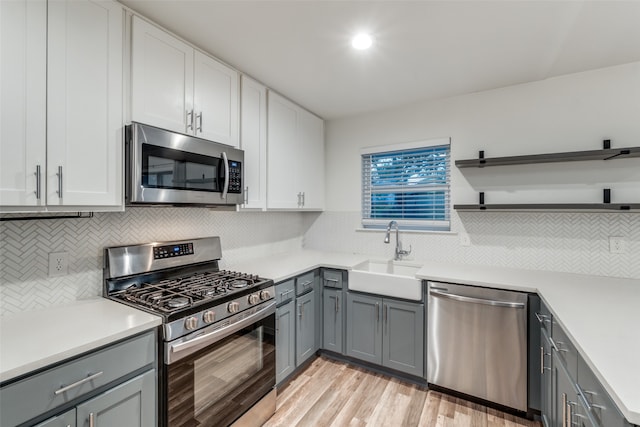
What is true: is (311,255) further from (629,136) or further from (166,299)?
(629,136)

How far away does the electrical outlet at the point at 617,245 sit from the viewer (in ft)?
6.84

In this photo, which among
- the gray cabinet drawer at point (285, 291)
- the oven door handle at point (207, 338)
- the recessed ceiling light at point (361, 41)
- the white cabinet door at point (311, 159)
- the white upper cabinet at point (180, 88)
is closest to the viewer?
the oven door handle at point (207, 338)

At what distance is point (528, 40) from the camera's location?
1800 millimetres

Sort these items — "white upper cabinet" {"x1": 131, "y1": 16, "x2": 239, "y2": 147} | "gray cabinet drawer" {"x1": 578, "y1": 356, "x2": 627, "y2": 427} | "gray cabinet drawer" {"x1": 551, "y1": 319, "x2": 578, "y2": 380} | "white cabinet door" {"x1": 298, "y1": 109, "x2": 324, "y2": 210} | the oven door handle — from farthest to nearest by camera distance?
"white cabinet door" {"x1": 298, "y1": 109, "x2": 324, "y2": 210} → "white upper cabinet" {"x1": 131, "y1": 16, "x2": 239, "y2": 147} → the oven door handle → "gray cabinet drawer" {"x1": 551, "y1": 319, "x2": 578, "y2": 380} → "gray cabinet drawer" {"x1": 578, "y1": 356, "x2": 627, "y2": 427}

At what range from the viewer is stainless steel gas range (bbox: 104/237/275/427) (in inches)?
53.7

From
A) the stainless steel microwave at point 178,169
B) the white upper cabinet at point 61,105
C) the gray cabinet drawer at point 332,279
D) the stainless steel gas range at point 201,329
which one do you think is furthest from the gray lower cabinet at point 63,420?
the gray cabinet drawer at point 332,279

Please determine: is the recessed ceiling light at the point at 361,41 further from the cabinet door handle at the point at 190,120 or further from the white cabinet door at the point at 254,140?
the cabinet door handle at the point at 190,120

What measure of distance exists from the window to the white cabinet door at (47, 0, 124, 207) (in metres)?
2.29

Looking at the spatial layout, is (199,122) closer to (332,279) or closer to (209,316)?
(209,316)

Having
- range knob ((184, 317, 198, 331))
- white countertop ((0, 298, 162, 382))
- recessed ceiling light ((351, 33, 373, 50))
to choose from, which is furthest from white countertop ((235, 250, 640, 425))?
recessed ceiling light ((351, 33, 373, 50))

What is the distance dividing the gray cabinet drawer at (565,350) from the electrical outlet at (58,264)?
241 centimetres

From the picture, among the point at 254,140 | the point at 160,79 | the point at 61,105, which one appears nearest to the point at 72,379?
the point at 61,105

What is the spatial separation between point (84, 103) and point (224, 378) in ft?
5.07

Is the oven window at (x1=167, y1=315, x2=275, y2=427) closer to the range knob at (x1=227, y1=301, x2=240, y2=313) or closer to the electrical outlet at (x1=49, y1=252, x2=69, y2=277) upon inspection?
the range knob at (x1=227, y1=301, x2=240, y2=313)
